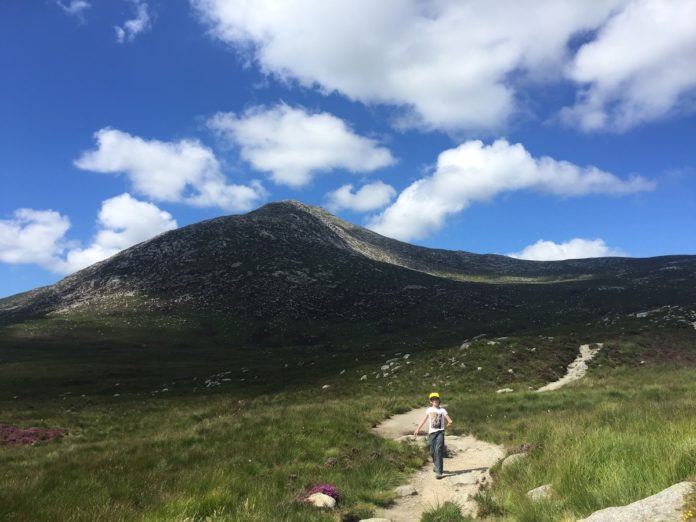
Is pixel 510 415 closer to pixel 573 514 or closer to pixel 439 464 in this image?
pixel 439 464

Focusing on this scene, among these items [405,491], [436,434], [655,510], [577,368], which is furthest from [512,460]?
[577,368]

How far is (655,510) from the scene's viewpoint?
5270mm

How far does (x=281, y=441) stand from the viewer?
15961mm

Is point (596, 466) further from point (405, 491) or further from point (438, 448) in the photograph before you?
point (438, 448)

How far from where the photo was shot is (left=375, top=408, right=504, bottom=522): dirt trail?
404 inches

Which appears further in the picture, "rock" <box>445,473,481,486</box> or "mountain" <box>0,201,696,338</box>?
"mountain" <box>0,201,696,338</box>

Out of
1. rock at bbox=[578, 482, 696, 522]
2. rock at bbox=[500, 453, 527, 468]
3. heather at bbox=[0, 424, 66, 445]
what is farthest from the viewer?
heather at bbox=[0, 424, 66, 445]

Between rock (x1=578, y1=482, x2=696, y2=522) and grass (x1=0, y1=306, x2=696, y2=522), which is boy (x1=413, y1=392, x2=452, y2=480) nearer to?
grass (x1=0, y1=306, x2=696, y2=522)

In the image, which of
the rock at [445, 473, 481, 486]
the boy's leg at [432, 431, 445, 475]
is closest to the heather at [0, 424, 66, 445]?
the boy's leg at [432, 431, 445, 475]

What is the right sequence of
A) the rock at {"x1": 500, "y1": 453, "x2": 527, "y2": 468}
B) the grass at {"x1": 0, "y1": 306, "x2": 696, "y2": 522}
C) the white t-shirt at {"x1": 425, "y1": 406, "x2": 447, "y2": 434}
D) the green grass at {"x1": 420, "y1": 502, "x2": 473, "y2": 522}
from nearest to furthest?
the grass at {"x1": 0, "y1": 306, "x2": 696, "y2": 522}, the green grass at {"x1": 420, "y1": 502, "x2": 473, "y2": 522}, the rock at {"x1": 500, "y1": 453, "x2": 527, "y2": 468}, the white t-shirt at {"x1": 425, "y1": 406, "x2": 447, "y2": 434}

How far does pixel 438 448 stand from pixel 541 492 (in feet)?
19.4

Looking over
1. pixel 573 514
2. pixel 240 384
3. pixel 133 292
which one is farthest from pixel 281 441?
pixel 133 292

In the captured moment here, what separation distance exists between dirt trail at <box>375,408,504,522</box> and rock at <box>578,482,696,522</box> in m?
3.82

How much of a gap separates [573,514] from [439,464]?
7290 mm
